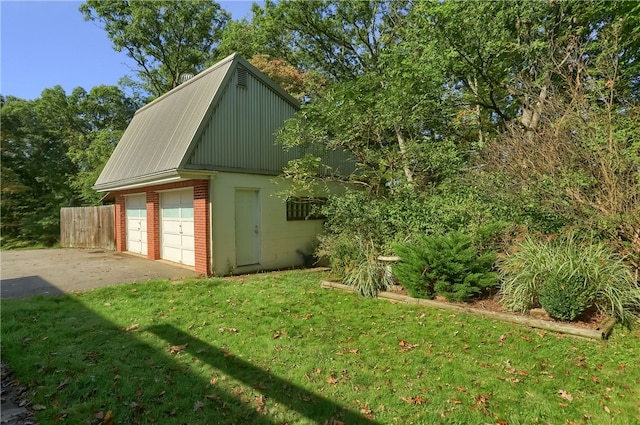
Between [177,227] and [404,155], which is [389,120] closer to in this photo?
[404,155]

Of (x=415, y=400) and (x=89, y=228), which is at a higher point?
(x=89, y=228)

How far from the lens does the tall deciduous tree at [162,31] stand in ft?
76.9

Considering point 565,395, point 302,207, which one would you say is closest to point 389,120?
point 302,207

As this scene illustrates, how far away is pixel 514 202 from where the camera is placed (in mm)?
6922

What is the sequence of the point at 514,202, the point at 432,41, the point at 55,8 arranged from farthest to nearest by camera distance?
the point at 432,41, the point at 55,8, the point at 514,202

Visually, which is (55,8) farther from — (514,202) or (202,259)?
(514,202)

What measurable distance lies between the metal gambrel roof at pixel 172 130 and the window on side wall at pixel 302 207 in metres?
3.30

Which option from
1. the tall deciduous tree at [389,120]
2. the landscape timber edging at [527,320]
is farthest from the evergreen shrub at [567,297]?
the tall deciduous tree at [389,120]

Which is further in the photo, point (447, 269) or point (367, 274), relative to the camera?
point (367, 274)

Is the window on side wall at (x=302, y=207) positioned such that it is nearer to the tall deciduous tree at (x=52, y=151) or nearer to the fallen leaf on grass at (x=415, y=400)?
the fallen leaf on grass at (x=415, y=400)

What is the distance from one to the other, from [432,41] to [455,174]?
160 inches

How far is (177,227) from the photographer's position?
10.7 meters

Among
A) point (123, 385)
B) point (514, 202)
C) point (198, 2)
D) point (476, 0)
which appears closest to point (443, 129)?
point (476, 0)

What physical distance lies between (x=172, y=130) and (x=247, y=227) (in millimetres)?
3738
